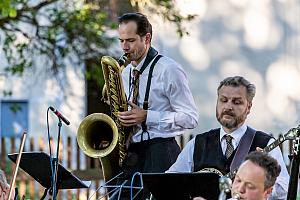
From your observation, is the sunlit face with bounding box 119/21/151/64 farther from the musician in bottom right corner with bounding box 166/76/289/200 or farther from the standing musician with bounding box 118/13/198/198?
the musician in bottom right corner with bounding box 166/76/289/200

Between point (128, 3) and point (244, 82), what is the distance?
7418 mm

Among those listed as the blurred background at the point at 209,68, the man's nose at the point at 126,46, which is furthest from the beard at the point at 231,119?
the blurred background at the point at 209,68

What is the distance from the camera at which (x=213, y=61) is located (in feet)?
60.9

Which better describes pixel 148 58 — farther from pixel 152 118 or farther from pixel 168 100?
pixel 152 118

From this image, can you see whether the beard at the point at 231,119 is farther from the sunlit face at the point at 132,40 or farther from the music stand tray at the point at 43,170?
the music stand tray at the point at 43,170

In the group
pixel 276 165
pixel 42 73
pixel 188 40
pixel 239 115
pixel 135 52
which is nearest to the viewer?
pixel 276 165

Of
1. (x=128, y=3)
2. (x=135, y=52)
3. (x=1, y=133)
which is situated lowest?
(x=1, y=133)

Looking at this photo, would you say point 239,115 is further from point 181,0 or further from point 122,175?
point 181,0

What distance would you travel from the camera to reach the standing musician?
7199mm

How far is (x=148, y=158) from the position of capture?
722 cm

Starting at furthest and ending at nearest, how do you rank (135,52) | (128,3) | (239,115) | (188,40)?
(188,40) → (128,3) → (135,52) → (239,115)

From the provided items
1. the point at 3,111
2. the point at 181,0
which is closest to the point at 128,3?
the point at 181,0

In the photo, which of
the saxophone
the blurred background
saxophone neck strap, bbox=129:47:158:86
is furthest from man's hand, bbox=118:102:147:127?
the blurred background

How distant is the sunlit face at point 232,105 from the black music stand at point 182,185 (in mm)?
819
